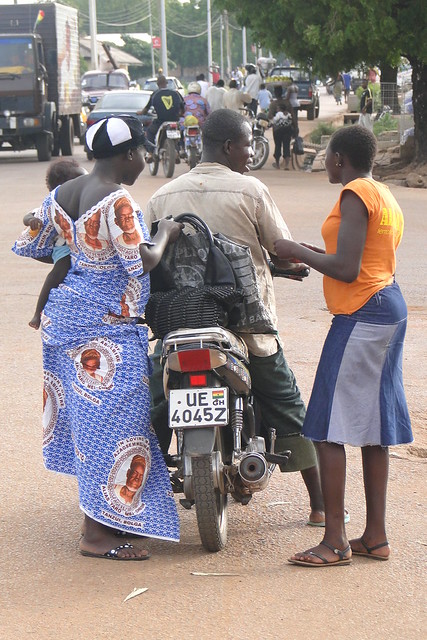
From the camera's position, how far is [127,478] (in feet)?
13.1

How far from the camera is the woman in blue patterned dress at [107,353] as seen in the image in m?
3.98

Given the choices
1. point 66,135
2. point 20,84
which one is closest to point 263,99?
point 66,135

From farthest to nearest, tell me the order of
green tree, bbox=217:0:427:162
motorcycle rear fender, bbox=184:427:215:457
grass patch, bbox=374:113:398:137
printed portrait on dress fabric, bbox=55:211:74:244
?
grass patch, bbox=374:113:398:137 → green tree, bbox=217:0:427:162 → printed portrait on dress fabric, bbox=55:211:74:244 → motorcycle rear fender, bbox=184:427:215:457

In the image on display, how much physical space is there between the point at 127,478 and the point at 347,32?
1552cm

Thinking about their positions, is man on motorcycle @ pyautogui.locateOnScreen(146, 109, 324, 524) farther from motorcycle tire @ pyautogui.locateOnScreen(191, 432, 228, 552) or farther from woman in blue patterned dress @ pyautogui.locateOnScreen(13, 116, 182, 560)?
motorcycle tire @ pyautogui.locateOnScreen(191, 432, 228, 552)

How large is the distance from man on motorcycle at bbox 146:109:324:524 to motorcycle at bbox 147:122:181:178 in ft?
50.2

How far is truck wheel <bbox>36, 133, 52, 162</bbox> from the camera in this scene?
2580cm

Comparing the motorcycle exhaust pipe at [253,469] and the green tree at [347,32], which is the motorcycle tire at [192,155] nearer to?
the green tree at [347,32]

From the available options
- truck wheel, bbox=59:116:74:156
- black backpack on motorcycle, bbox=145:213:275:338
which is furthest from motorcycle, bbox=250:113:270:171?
black backpack on motorcycle, bbox=145:213:275:338

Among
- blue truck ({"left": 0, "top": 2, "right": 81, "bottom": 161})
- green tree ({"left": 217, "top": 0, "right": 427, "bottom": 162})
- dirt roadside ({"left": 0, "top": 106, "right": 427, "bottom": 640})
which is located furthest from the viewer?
blue truck ({"left": 0, "top": 2, "right": 81, "bottom": 161})

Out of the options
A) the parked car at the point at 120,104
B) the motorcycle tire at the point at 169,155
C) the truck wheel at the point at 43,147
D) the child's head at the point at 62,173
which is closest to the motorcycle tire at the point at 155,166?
the motorcycle tire at the point at 169,155

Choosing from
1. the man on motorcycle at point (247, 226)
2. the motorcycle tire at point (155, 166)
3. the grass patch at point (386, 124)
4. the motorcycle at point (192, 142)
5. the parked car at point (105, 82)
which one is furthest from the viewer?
the parked car at point (105, 82)

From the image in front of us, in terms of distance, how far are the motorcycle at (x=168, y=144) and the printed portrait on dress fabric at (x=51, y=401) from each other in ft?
50.8

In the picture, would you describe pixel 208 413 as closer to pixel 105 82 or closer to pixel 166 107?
pixel 166 107
